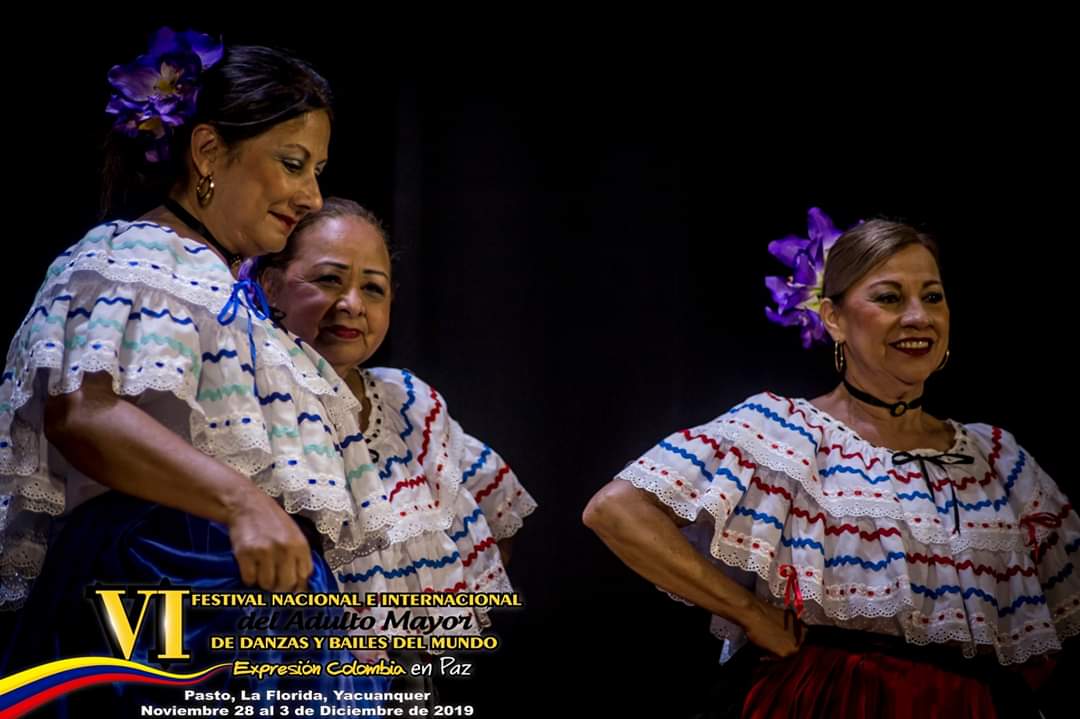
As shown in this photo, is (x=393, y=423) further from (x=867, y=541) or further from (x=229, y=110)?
(x=867, y=541)

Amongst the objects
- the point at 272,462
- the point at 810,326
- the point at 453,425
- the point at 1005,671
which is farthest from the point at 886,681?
the point at 272,462

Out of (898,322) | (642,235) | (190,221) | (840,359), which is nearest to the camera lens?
(190,221)

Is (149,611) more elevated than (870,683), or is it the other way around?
(149,611)

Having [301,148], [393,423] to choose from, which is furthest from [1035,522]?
[301,148]

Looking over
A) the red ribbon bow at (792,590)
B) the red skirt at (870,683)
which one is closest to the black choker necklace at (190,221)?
the red ribbon bow at (792,590)

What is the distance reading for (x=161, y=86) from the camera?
2080mm

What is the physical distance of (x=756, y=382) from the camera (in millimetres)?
3361

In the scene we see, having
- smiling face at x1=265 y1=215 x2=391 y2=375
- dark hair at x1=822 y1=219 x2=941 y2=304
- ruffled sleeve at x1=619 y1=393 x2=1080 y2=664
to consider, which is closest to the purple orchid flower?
dark hair at x1=822 y1=219 x2=941 y2=304

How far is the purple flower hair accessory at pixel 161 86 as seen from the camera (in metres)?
2.05

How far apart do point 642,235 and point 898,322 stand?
0.82 m

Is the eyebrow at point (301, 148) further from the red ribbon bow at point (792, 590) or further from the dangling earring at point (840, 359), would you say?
the dangling earring at point (840, 359)

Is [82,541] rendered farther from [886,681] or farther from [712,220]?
[712,220]

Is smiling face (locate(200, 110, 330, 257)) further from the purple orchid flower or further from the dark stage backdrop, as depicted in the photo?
the purple orchid flower

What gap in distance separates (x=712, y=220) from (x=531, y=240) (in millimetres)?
499
